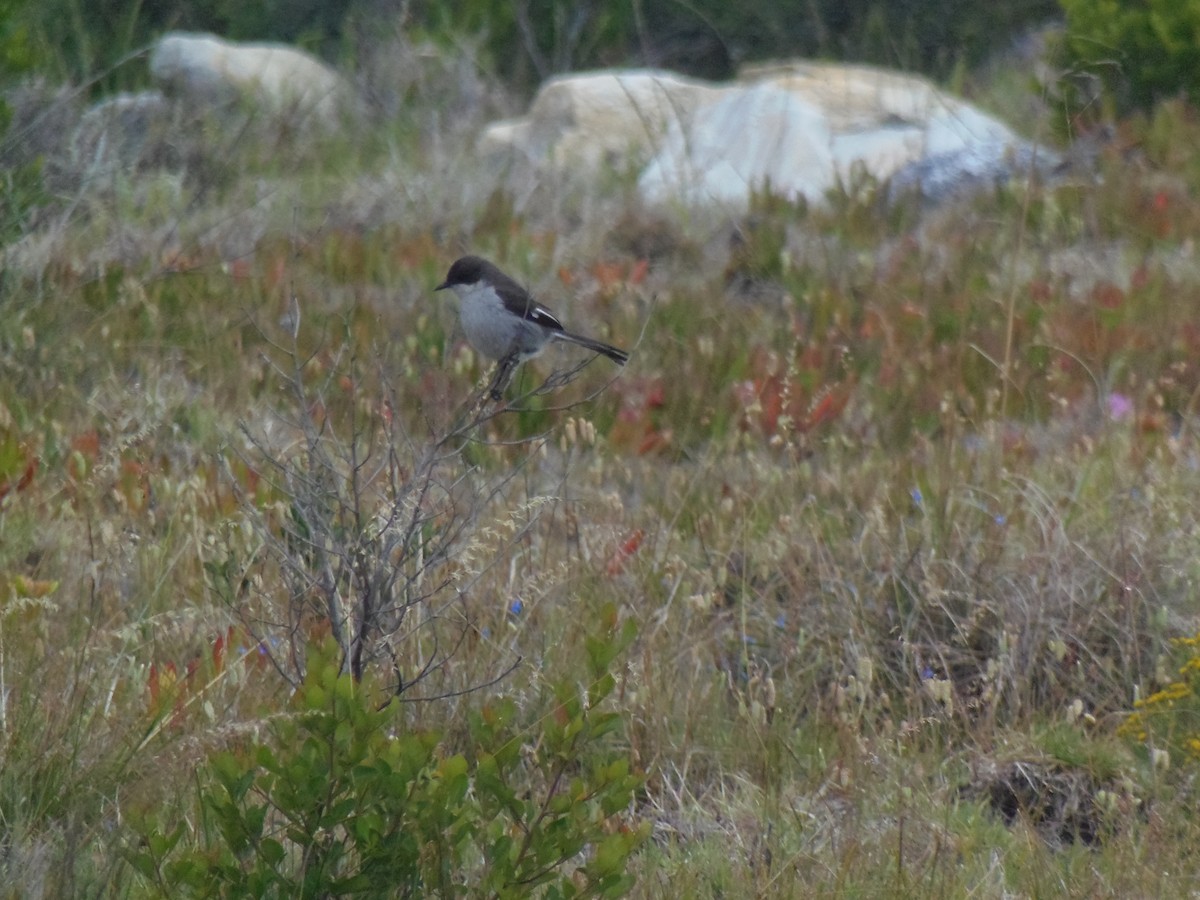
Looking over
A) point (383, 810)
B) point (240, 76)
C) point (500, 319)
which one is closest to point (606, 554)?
point (500, 319)

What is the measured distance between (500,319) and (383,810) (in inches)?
118

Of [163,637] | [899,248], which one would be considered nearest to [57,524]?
[163,637]

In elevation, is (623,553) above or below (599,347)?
below

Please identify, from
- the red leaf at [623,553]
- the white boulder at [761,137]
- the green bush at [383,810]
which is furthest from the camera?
the white boulder at [761,137]

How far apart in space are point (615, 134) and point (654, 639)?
292 inches

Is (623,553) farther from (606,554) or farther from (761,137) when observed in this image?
(761,137)

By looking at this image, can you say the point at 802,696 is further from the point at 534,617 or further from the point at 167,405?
the point at 167,405

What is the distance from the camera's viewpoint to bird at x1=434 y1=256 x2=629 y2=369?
538cm

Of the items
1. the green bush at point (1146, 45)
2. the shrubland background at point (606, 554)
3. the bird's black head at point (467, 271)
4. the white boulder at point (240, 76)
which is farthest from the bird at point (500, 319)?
the white boulder at point (240, 76)

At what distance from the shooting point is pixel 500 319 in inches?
213

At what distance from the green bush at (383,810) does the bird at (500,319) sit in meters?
2.66

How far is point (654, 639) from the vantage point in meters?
4.12

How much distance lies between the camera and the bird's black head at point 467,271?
18.8ft

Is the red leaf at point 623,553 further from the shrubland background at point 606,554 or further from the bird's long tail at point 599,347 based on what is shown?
the bird's long tail at point 599,347
